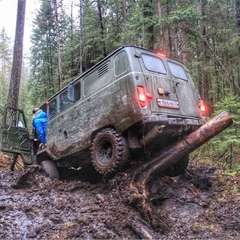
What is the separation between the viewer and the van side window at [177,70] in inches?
223

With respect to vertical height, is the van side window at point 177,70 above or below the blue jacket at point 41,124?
above

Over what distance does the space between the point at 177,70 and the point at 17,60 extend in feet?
23.9

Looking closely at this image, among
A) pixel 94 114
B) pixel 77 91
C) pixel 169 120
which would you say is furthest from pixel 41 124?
pixel 169 120

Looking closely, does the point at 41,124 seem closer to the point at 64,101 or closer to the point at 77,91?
the point at 64,101

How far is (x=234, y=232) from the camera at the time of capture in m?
3.64

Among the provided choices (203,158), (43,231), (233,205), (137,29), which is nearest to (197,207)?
(233,205)

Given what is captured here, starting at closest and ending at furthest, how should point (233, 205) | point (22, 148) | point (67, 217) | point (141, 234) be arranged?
point (141, 234), point (67, 217), point (233, 205), point (22, 148)

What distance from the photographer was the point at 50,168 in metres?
6.86

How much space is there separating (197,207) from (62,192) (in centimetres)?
248

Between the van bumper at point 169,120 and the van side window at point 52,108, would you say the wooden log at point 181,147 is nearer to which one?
the van bumper at point 169,120

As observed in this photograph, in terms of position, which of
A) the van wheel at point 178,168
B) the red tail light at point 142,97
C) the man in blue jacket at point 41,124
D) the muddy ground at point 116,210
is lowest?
the muddy ground at point 116,210

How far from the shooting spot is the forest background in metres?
9.61

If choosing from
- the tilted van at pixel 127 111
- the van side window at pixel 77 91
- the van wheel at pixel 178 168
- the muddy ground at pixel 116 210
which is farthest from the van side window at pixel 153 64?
the muddy ground at pixel 116 210

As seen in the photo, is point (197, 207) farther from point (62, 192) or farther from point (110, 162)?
point (62, 192)
